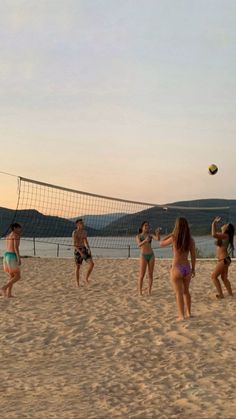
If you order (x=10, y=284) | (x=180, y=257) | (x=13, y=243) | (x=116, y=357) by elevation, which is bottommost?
(x=116, y=357)

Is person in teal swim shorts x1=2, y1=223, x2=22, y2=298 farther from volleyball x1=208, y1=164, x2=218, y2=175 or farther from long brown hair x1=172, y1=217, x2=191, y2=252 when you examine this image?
volleyball x1=208, y1=164, x2=218, y2=175

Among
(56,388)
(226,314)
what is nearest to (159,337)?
(226,314)

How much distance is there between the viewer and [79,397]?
13.6 ft

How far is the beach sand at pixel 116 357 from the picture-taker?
3.93 m

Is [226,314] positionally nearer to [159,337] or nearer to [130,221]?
[159,337]

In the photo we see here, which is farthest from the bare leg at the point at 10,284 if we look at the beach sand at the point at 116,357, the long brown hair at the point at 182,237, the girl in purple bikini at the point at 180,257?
the long brown hair at the point at 182,237

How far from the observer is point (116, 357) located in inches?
211

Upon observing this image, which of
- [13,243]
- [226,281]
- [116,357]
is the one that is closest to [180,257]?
[116,357]

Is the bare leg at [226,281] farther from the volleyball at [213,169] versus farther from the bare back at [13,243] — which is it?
the volleyball at [213,169]

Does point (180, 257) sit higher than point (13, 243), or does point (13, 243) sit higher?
point (13, 243)

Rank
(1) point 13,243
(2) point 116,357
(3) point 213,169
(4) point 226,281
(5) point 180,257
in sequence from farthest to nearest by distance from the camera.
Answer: (3) point 213,169, (1) point 13,243, (4) point 226,281, (5) point 180,257, (2) point 116,357

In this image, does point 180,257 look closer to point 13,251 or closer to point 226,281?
point 226,281

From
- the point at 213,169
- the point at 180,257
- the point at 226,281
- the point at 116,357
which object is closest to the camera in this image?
the point at 116,357

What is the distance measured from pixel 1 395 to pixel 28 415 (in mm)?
616
